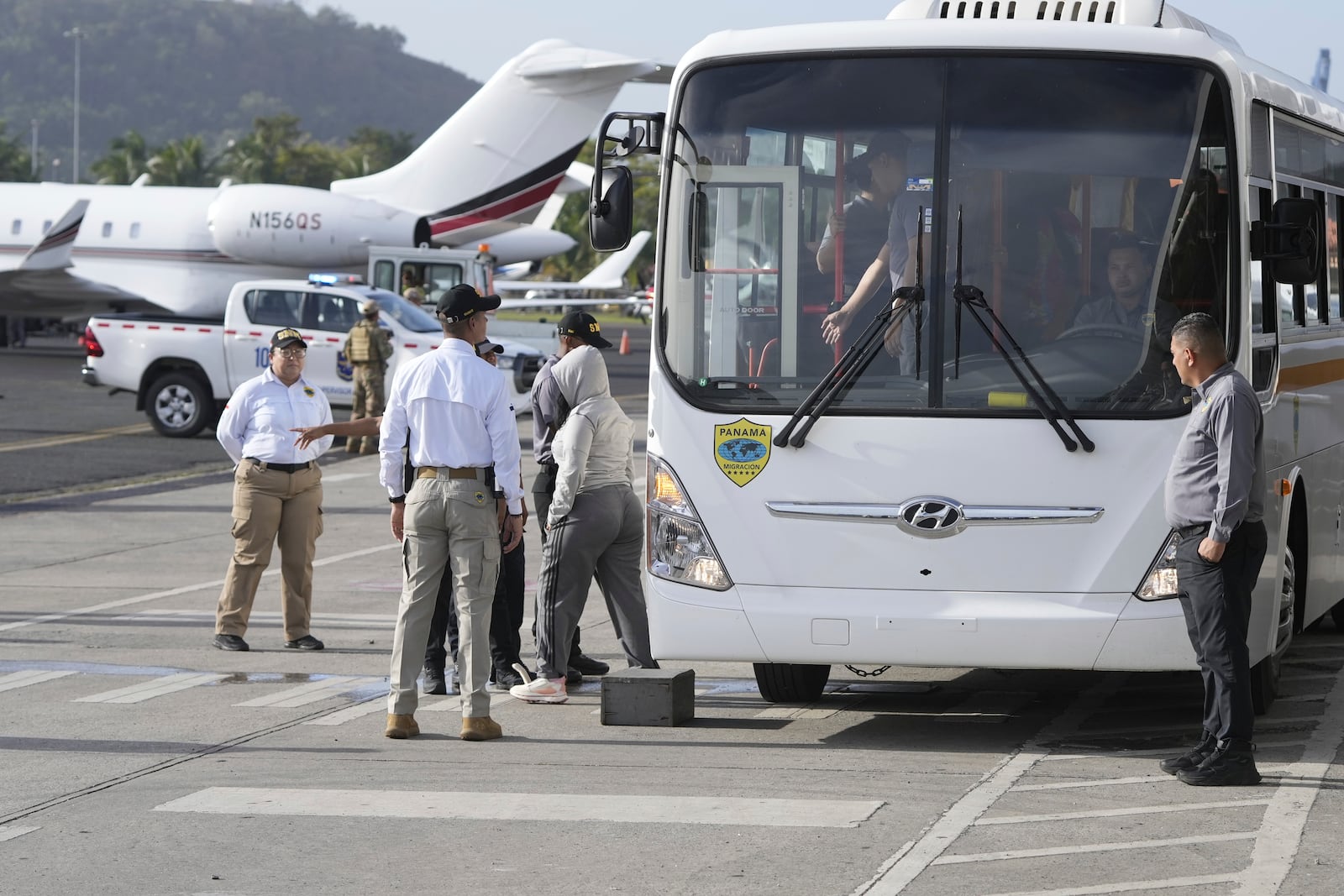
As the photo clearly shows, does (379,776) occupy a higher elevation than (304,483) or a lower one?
lower

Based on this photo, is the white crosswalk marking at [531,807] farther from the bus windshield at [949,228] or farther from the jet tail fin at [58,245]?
the jet tail fin at [58,245]

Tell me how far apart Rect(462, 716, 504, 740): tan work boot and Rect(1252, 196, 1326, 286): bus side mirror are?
380 cm

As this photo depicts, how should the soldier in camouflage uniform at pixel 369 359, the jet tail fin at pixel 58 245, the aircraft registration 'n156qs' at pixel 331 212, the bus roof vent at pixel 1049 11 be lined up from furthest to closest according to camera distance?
the jet tail fin at pixel 58 245 → the aircraft registration 'n156qs' at pixel 331 212 → the soldier in camouflage uniform at pixel 369 359 → the bus roof vent at pixel 1049 11

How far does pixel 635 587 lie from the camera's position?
984 centimetres

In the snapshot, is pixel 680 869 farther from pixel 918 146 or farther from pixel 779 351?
pixel 918 146

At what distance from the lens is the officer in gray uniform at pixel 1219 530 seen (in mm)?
7383

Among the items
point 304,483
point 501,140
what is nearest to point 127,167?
point 501,140

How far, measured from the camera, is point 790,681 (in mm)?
9508

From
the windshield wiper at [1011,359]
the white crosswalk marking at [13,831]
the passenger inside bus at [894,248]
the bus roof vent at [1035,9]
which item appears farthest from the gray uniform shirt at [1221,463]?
the white crosswalk marking at [13,831]

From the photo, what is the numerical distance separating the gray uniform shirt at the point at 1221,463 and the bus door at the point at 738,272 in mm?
1681

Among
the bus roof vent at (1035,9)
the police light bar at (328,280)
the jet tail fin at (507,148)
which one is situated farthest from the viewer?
the jet tail fin at (507,148)

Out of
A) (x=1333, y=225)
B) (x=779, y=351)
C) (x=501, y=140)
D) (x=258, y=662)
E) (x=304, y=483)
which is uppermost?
(x=501, y=140)

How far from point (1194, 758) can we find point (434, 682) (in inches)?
158

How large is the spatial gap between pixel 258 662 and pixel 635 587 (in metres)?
2.44
